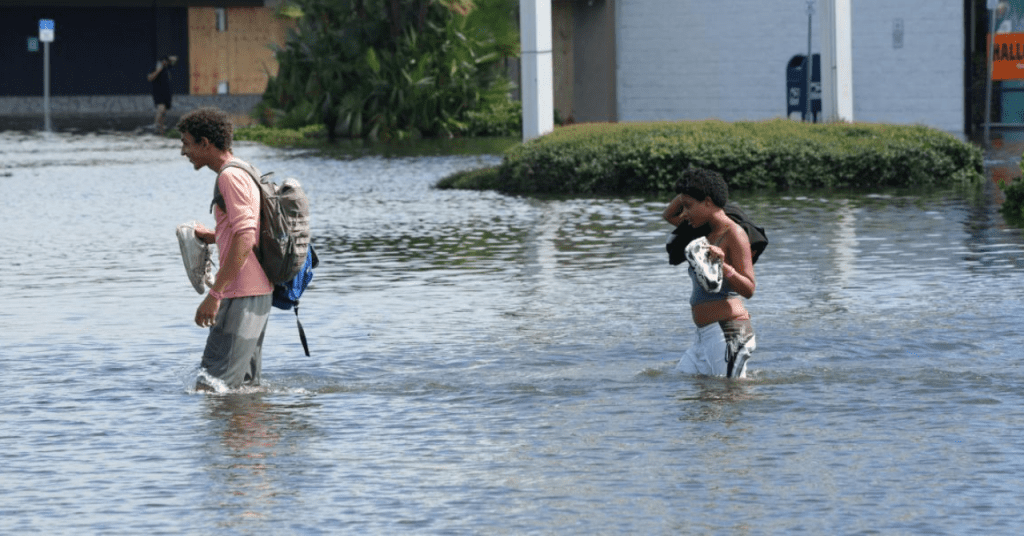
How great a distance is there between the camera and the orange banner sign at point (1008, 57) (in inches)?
1394

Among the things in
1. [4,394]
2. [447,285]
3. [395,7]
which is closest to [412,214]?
[447,285]

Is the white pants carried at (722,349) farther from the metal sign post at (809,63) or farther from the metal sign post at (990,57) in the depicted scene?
the metal sign post at (990,57)

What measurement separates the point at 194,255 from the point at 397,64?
29.3 meters

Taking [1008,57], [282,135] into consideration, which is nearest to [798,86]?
[1008,57]

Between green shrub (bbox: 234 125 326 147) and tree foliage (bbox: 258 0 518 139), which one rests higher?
tree foliage (bbox: 258 0 518 139)

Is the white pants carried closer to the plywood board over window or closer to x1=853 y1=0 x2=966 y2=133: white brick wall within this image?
x1=853 y1=0 x2=966 y2=133: white brick wall

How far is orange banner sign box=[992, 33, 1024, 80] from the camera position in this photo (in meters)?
35.4

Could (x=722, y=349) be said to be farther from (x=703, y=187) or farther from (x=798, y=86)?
(x=798, y=86)

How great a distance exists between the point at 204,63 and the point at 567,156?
36.3m

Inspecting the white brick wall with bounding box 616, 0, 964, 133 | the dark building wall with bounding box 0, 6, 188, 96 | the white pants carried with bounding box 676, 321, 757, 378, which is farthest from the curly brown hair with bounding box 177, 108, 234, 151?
the dark building wall with bounding box 0, 6, 188, 96

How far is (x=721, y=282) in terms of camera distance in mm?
9844

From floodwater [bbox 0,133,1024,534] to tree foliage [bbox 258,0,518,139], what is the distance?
20.4 meters

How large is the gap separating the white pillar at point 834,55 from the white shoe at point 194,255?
18605mm

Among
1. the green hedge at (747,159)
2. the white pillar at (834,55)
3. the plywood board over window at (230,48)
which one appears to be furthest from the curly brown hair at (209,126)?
the plywood board over window at (230,48)
